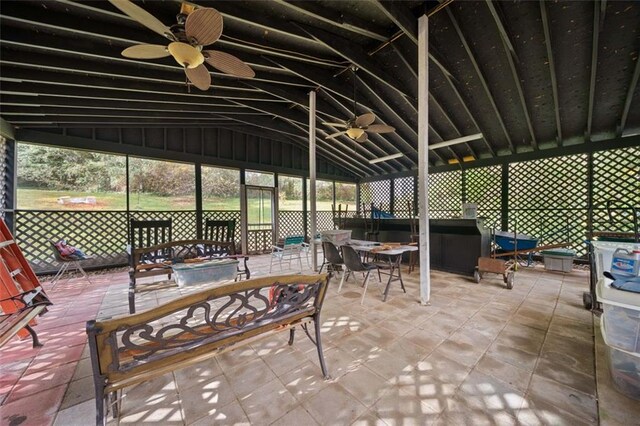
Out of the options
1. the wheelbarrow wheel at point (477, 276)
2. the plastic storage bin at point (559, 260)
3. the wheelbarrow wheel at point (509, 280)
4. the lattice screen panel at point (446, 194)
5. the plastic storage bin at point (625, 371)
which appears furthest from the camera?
the lattice screen panel at point (446, 194)

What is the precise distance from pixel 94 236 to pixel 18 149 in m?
2.04

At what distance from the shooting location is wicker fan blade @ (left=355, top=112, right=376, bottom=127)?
406 centimetres

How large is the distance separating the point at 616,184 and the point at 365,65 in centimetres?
584

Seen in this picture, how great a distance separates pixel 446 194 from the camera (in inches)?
293

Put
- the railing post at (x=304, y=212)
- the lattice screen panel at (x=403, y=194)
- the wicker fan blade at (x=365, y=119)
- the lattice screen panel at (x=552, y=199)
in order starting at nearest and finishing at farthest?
the wicker fan blade at (x=365, y=119) → the lattice screen panel at (x=552, y=199) → the lattice screen panel at (x=403, y=194) → the railing post at (x=304, y=212)

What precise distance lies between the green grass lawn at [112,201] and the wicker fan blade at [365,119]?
4.54 meters

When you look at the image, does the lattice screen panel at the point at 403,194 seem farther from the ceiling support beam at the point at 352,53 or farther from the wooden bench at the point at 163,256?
the wooden bench at the point at 163,256

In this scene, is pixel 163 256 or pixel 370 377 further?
pixel 163 256

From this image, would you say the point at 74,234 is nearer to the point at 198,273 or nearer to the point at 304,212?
the point at 198,273

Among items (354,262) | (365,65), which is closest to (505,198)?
(365,65)

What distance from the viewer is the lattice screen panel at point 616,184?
4582 millimetres

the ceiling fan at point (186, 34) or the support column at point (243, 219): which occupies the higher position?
the ceiling fan at point (186, 34)

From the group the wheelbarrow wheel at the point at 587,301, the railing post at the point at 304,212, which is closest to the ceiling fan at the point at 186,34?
the wheelbarrow wheel at the point at 587,301

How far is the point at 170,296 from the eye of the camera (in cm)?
329
